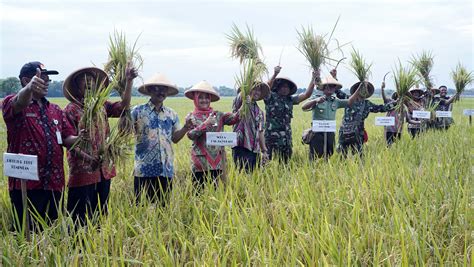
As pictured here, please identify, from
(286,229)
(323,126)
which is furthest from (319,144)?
(286,229)

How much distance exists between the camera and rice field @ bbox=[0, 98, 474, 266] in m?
2.21

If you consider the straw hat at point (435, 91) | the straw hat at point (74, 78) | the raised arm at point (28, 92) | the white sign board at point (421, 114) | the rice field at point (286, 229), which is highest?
the straw hat at point (435, 91)

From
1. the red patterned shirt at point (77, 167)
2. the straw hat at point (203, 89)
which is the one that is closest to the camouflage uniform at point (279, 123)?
the straw hat at point (203, 89)

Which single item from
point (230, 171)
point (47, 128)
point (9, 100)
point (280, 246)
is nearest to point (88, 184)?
point (47, 128)

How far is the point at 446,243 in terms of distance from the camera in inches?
99.3

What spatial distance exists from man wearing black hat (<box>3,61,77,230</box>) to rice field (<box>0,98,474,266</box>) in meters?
0.29

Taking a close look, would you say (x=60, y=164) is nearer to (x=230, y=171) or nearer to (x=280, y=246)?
(x=230, y=171)

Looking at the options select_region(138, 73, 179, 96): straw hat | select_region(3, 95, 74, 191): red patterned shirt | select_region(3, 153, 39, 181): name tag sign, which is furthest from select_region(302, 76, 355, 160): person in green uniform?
select_region(3, 153, 39, 181): name tag sign

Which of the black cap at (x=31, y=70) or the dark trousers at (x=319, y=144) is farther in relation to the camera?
the dark trousers at (x=319, y=144)

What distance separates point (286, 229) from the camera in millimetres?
2512

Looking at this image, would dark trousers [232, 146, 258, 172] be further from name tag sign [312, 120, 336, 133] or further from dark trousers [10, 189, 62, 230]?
dark trousers [10, 189, 62, 230]

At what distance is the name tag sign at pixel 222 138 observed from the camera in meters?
3.45

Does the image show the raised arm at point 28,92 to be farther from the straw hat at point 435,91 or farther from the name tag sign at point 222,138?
the straw hat at point 435,91

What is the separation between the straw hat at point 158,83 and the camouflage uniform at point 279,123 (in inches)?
61.9
